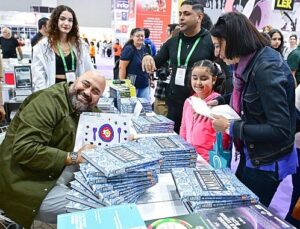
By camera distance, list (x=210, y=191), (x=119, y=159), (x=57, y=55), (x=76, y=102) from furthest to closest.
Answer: (x=57, y=55) < (x=76, y=102) < (x=119, y=159) < (x=210, y=191)

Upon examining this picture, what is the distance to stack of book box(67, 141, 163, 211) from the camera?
1.22 meters

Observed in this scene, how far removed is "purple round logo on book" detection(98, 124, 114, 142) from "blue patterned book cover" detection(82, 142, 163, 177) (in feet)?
0.57

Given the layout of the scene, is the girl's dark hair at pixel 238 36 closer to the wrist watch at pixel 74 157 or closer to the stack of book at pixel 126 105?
the wrist watch at pixel 74 157

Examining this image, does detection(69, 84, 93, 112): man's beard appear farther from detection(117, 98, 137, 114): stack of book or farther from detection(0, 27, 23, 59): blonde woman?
detection(0, 27, 23, 59): blonde woman

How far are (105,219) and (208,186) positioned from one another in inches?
17.4

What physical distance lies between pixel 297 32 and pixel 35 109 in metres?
7.10

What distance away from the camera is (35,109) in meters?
1.68

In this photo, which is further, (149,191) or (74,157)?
(74,157)

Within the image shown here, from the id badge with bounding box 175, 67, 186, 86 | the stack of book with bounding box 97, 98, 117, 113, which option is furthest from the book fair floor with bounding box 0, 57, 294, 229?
the id badge with bounding box 175, 67, 186, 86

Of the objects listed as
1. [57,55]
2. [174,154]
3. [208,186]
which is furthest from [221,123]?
[57,55]

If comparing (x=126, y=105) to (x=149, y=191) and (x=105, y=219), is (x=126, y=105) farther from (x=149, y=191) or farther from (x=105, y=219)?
(x=105, y=219)

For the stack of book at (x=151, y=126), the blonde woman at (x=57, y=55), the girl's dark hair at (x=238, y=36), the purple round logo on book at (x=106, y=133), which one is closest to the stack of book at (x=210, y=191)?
the purple round logo on book at (x=106, y=133)

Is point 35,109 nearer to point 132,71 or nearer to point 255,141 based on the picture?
point 255,141

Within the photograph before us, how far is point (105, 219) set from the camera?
102cm
